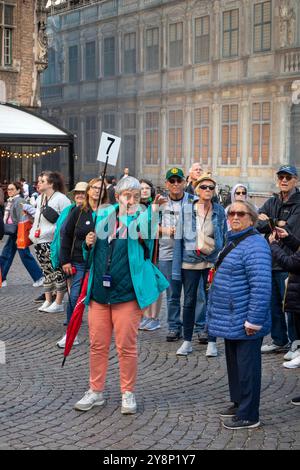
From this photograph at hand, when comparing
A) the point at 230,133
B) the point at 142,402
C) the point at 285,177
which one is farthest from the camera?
the point at 230,133

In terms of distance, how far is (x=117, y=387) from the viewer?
6.36 m

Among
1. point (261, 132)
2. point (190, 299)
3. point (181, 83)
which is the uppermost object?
point (181, 83)

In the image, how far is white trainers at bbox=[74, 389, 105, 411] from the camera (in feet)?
18.7

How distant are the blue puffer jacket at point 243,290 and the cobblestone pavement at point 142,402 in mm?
731

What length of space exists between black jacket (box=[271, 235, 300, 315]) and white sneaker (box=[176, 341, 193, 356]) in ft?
4.55

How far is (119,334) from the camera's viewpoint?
559 cm

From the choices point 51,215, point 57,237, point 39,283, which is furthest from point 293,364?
point 39,283

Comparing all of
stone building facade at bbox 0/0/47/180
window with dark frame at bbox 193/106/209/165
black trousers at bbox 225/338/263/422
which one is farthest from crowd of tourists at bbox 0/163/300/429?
window with dark frame at bbox 193/106/209/165

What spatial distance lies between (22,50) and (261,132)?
29.0 feet

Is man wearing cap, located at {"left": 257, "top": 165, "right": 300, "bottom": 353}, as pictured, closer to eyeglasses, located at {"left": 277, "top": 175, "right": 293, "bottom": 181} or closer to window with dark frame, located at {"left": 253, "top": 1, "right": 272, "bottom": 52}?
eyeglasses, located at {"left": 277, "top": 175, "right": 293, "bottom": 181}

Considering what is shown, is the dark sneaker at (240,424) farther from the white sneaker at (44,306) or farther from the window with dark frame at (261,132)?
the window with dark frame at (261,132)

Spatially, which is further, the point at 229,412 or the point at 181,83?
the point at 181,83

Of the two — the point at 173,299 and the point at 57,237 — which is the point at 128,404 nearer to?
the point at 173,299
